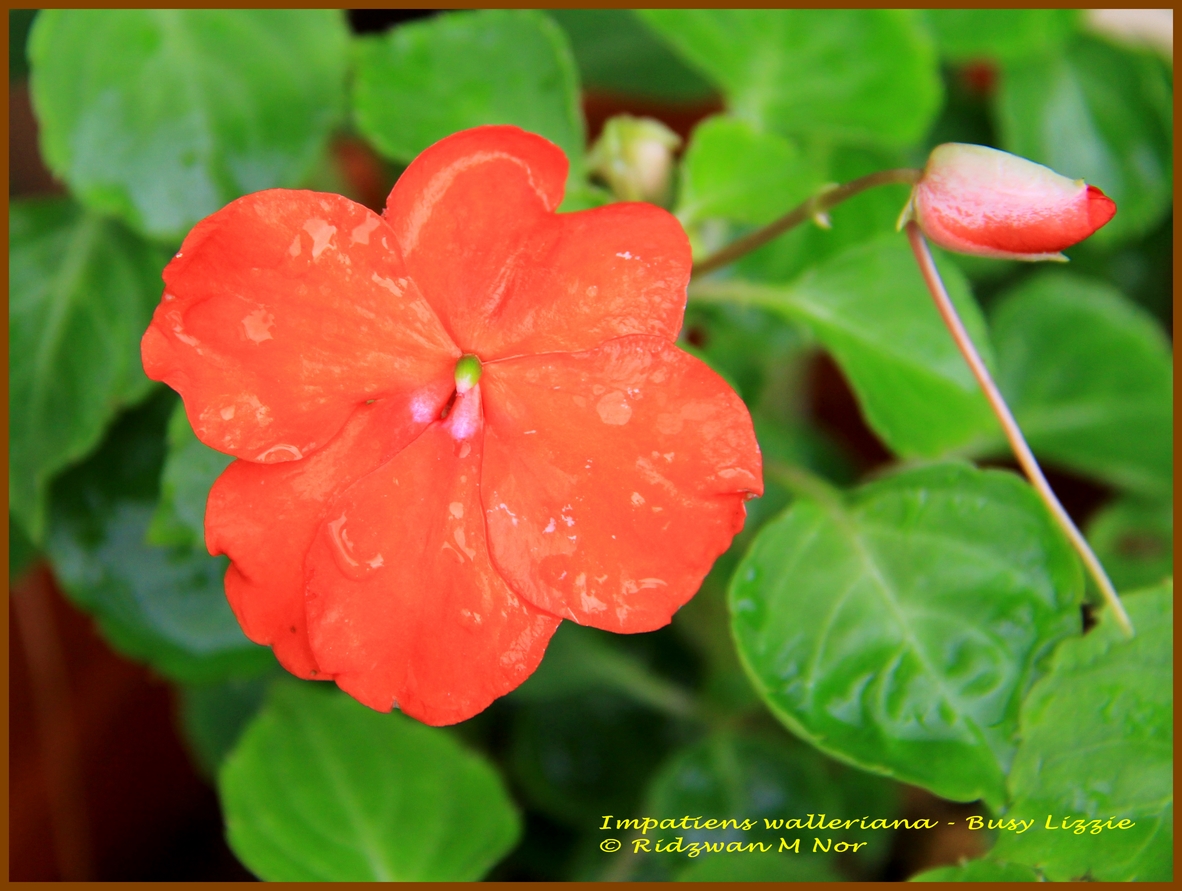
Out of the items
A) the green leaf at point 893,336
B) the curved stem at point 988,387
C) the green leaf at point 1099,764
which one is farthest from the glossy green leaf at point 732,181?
the green leaf at point 1099,764

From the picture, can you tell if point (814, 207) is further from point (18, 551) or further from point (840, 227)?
point (18, 551)

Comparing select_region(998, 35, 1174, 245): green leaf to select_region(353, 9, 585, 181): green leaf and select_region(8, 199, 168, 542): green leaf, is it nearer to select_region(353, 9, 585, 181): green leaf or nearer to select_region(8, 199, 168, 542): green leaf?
select_region(353, 9, 585, 181): green leaf

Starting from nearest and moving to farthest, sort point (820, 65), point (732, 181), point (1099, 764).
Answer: point (1099, 764) < point (732, 181) < point (820, 65)

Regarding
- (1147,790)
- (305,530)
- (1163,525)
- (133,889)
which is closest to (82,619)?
(133,889)

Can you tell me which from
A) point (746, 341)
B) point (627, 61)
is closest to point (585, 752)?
point (746, 341)

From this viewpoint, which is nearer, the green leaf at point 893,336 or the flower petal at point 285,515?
the flower petal at point 285,515

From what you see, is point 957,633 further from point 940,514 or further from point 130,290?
point 130,290

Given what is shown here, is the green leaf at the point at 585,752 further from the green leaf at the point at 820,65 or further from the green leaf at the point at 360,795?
the green leaf at the point at 820,65
